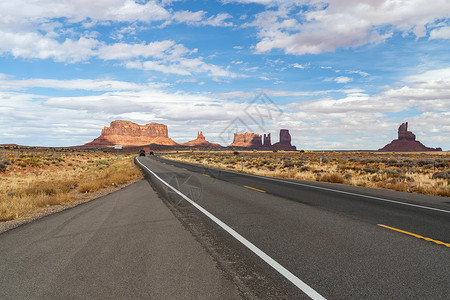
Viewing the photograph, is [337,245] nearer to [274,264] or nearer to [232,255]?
[274,264]

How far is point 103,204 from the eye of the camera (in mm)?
10305

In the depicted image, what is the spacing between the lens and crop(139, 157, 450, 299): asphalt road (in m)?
3.62

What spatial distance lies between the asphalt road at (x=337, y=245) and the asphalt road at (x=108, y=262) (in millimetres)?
431

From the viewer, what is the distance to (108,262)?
15.1 ft

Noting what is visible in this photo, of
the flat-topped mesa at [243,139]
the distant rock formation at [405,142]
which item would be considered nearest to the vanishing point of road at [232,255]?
the flat-topped mesa at [243,139]

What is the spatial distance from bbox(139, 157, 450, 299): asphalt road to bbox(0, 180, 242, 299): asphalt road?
43cm

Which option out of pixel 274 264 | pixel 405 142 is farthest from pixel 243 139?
pixel 405 142

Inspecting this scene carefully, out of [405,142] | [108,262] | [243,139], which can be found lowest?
[108,262]

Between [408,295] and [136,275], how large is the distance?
3351mm

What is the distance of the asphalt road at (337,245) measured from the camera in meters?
3.62

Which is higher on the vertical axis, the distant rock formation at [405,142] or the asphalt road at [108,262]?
the distant rock formation at [405,142]

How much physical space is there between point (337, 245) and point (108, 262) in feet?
12.5

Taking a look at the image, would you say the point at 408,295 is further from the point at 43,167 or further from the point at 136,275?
the point at 43,167

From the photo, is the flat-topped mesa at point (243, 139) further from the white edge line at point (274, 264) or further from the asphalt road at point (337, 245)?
the white edge line at point (274, 264)
